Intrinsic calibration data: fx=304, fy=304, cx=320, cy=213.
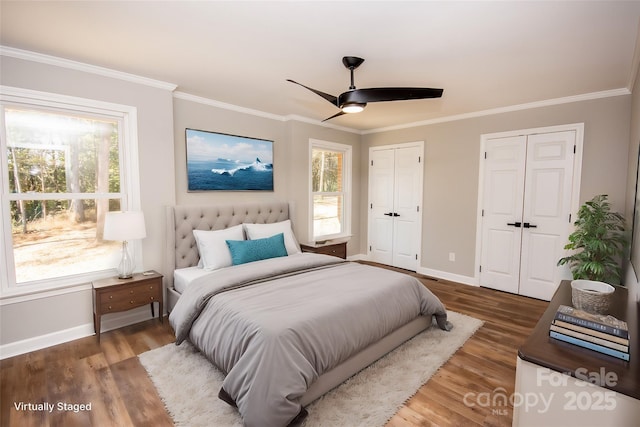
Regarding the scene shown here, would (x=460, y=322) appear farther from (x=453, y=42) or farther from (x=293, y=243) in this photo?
(x=453, y=42)

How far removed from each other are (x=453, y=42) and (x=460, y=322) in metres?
2.65

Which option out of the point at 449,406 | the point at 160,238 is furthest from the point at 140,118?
the point at 449,406

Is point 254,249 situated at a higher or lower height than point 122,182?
lower

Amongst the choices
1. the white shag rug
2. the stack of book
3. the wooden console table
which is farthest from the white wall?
the wooden console table

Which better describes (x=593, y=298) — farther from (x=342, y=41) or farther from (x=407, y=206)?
(x=407, y=206)

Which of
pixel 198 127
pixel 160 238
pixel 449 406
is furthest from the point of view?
pixel 198 127

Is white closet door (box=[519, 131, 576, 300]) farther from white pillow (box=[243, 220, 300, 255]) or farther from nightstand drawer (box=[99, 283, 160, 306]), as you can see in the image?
nightstand drawer (box=[99, 283, 160, 306])

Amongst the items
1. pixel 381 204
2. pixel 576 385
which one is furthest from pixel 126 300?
pixel 381 204

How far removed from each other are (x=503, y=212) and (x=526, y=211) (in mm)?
267

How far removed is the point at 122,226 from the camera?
2.79 m

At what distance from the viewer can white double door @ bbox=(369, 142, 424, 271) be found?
200 inches

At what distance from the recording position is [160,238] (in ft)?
10.9

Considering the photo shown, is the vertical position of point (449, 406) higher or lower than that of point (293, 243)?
lower

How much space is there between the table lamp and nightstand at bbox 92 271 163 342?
0.11m
